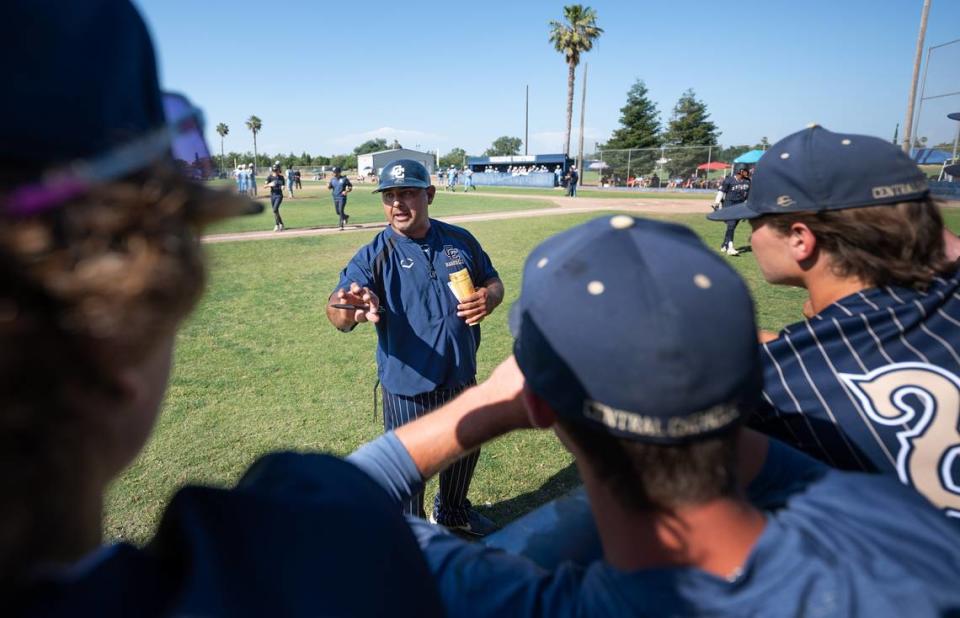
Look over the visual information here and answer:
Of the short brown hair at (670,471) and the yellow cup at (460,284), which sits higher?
the short brown hair at (670,471)

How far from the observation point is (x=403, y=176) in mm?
3686

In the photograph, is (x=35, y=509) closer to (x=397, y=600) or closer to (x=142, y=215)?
(x=142, y=215)

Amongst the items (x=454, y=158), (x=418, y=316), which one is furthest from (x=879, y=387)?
(x=454, y=158)

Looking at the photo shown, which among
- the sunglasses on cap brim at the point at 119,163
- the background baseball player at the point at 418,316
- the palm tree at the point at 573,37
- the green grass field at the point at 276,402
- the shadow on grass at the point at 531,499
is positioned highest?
the palm tree at the point at 573,37

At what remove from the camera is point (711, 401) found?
3.08ft

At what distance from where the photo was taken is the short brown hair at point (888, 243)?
1759mm

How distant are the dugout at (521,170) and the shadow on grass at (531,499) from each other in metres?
47.1

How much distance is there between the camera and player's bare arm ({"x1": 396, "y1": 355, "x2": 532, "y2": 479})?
144cm

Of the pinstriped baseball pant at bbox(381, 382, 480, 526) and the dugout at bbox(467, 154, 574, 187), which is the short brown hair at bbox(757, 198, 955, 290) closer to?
the pinstriped baseball pant at bbox(381, 382, 480, 526)

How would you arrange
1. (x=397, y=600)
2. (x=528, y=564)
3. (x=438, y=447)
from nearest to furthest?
(x=397, y=600) < (x=528, y=564) < (x=438, y=447)

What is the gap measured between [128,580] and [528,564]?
2.38ft

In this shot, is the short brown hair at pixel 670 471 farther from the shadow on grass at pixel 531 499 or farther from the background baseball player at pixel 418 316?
the shadow on grass at pixel 531 499

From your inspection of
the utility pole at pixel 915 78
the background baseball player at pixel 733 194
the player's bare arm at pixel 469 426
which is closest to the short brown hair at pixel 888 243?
the player's bare arm at pixel 469 426

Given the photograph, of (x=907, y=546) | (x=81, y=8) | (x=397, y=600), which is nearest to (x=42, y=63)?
(x=81, y=8)
